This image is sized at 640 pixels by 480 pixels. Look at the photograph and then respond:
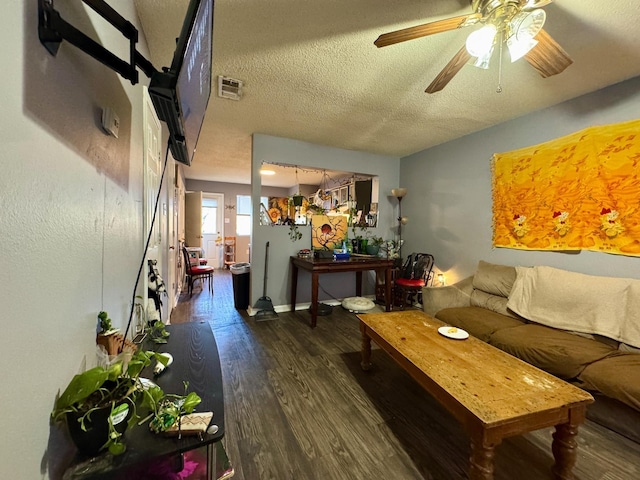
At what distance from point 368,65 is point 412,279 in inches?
116

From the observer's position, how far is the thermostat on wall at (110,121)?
0.98m

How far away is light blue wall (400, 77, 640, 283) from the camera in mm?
2279

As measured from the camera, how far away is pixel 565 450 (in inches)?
49.1

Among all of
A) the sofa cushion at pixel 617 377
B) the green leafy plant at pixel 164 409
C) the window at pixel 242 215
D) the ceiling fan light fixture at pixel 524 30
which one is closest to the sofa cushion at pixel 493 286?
the sofa cushion at pixel 617 377

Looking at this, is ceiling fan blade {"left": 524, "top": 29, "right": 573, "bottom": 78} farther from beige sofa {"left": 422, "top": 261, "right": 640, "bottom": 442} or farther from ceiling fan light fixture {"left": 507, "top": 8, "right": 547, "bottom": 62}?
beige sofa {"left": 422, "top": 261, "right": 640, "bottom": 442}

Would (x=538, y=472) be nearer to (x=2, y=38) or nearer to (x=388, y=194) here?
(x=2, y=38)

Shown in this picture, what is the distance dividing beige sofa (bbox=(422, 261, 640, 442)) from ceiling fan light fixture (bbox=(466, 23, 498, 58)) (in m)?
2.04

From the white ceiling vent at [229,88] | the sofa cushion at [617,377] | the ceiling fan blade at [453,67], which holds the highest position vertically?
the white ceiling vent at [229,88]

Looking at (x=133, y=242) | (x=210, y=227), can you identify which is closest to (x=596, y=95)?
(x=133, y=242)

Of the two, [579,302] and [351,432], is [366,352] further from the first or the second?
[579,302]

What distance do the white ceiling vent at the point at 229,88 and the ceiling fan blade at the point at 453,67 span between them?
5.33ft

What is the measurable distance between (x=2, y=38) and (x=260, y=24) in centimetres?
154

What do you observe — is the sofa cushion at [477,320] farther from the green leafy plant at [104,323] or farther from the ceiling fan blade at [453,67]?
the green leafy plant at [104,323]

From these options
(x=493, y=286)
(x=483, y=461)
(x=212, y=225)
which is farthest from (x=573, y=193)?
(x=212, y=225)
